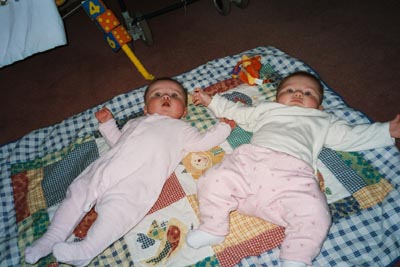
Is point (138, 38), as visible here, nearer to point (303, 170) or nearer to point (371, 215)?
point (303, 170)

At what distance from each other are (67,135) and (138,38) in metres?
1.06

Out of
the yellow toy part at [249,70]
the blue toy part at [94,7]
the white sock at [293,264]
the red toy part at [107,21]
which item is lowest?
the white sock at [293,264]

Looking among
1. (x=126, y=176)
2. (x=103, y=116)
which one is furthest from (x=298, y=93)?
(x=103, y=116)

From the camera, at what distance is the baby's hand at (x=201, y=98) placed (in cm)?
153

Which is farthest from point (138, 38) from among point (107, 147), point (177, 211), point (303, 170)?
point (303, 170)

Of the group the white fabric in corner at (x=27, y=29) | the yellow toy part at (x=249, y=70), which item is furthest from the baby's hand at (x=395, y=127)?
the white fabric in corner at (x=27, y=29)

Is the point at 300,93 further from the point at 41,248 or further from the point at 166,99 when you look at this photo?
the point at 41,248

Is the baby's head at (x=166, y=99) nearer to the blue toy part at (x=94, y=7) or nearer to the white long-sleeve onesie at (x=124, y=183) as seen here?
the white long-sleeve onesie at (x=124, y=183)

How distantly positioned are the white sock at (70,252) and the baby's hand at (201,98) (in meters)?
0.83

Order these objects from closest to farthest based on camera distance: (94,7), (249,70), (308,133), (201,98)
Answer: (308,133), (201,98), (249,70), (94,7)

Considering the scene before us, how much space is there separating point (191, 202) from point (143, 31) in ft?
4.76

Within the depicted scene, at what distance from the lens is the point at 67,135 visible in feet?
5.30

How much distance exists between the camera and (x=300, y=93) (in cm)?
137

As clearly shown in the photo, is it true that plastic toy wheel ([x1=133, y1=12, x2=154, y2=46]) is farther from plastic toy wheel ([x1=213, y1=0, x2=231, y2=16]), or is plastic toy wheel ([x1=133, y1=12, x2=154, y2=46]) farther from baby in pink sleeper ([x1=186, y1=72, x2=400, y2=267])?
baby in pink sleeper ([x1=186, y1=72, x2=400, y2=267])
